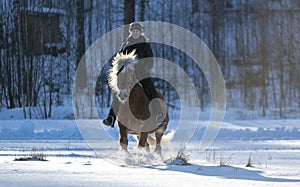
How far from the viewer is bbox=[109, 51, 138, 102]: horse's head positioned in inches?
338

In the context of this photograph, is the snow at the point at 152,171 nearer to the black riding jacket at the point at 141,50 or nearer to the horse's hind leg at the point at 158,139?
the horse's hind leg at the point at 158,139

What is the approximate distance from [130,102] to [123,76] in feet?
1.78

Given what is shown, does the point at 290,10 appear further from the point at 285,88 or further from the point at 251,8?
the point at 285,88

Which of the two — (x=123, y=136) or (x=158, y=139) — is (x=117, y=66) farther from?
(x=158, y=139)

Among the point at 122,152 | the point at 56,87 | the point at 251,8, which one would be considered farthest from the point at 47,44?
the point at 122,152

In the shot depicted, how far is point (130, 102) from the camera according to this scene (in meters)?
8.95

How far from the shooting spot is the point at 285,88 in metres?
27.0

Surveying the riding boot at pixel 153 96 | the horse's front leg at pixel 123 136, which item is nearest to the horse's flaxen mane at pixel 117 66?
the riding boot at pixel 153 96

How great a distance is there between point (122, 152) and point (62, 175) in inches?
104

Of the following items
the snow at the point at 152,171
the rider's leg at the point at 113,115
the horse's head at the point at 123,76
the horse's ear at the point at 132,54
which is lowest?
the snow at the point at 152,171

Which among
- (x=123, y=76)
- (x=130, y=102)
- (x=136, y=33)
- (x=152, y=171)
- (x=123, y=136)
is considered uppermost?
(x=136, y=33)

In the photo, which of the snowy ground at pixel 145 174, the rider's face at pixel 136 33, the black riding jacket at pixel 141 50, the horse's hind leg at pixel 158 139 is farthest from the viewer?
the horse's hind leg at pixel 158 139

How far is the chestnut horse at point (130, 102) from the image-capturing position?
8656mm

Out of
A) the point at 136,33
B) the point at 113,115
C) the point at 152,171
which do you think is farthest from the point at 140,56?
the point at 152,171
